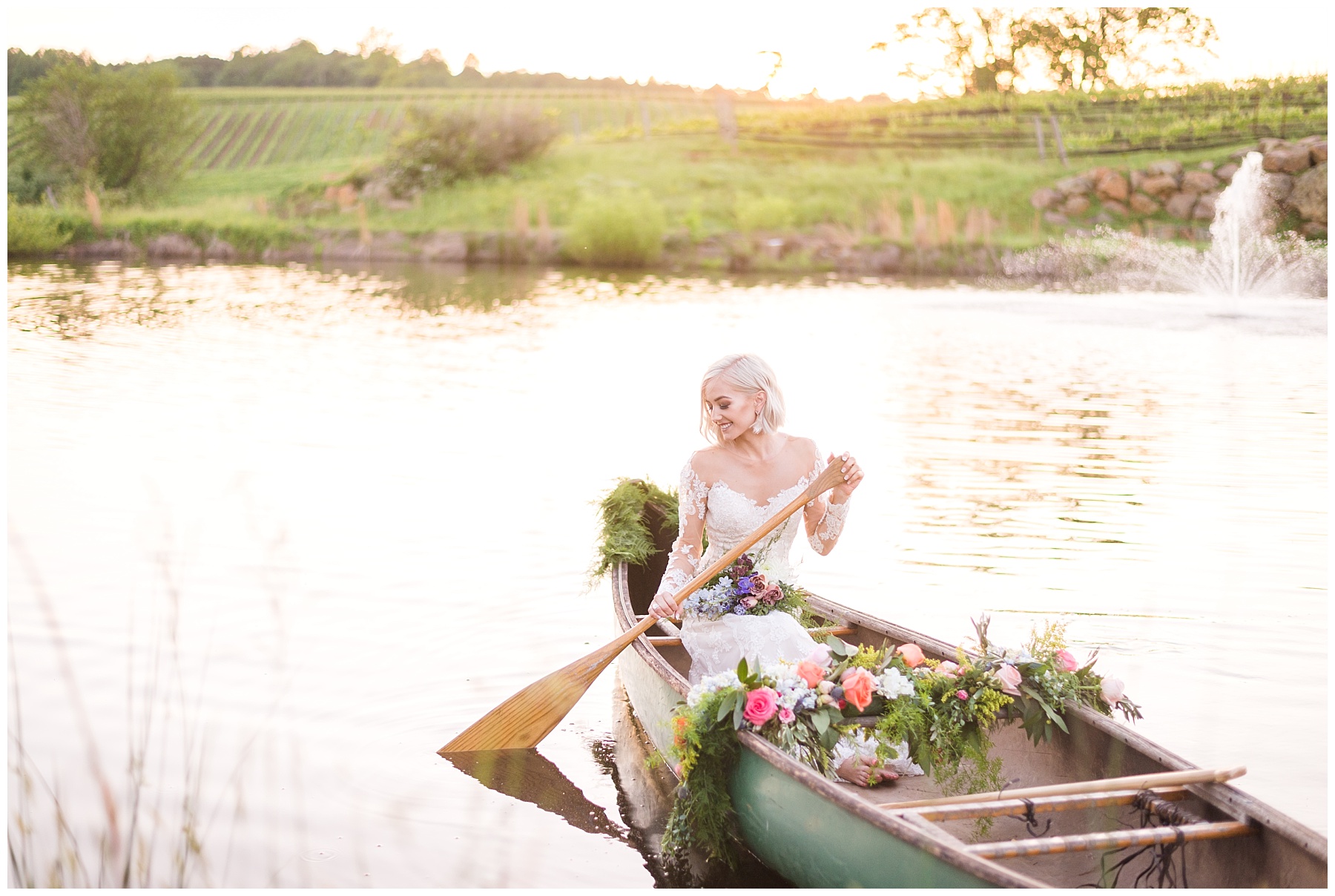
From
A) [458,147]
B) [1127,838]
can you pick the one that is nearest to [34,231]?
[458,147]

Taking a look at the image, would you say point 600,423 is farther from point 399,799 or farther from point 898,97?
point 898,97

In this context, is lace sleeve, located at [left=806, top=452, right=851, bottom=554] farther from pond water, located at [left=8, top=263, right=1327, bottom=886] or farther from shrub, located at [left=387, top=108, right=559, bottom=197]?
shrub, located at [left=387, top=108, right=559, bottom=197]

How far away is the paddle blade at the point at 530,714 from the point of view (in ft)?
15.2

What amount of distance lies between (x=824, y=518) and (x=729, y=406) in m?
0.55

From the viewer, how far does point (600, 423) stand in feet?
34.7

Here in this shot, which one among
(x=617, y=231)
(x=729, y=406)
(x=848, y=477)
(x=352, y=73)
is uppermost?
(x=352, y=73)

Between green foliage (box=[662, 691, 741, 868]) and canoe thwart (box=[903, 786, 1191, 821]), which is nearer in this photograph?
canoe thwart (box=[903, 786, 1191, 821])

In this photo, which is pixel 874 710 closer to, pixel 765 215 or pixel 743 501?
pixel 743 501

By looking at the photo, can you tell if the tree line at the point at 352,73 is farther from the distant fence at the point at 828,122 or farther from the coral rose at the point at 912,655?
the coral rose at the point at 912,655

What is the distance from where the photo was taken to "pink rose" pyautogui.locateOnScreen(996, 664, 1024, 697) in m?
3.65

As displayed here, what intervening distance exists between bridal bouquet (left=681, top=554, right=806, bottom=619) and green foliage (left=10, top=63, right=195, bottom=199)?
1063 inches

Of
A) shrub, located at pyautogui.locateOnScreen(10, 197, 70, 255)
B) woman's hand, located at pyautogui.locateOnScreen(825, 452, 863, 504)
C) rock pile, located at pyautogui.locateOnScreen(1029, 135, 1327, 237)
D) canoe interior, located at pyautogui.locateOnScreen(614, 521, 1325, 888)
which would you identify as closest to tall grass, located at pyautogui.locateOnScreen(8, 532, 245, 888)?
canoe interior, located at pyautogui.locateOnScreen(614, 521, 1325, 888)

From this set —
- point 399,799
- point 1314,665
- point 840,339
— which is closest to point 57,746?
point 399,799

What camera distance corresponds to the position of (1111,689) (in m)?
3.67
